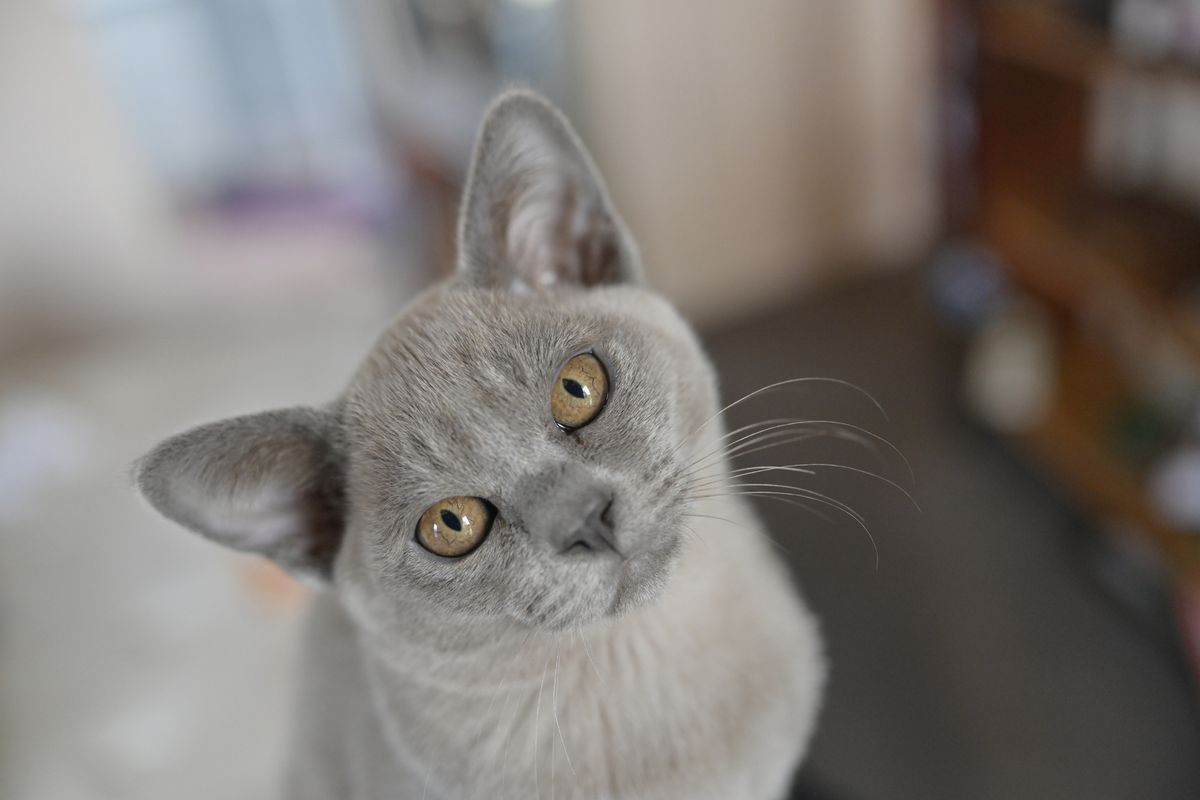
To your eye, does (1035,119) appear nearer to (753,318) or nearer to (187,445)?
(753,318)

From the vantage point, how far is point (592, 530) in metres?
0.64

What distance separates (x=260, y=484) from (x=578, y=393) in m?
0.26

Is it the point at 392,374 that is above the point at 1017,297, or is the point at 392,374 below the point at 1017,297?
above

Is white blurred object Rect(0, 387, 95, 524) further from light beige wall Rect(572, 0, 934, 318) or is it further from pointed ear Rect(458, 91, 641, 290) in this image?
light beige wall Rect(572, 0, 934, 318)

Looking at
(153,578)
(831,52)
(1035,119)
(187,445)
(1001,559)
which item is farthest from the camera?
(831,52)

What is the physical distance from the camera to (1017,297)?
2.18 m

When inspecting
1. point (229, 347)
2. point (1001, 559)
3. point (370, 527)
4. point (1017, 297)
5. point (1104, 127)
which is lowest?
point (1001, 559)

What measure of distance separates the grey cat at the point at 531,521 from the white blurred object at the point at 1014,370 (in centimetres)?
142

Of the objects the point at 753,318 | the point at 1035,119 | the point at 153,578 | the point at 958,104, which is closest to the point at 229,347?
the point at 153,578

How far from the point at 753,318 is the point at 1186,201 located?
4.10 ft

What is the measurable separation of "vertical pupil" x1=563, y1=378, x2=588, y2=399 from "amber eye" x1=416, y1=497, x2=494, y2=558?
4.2 inches

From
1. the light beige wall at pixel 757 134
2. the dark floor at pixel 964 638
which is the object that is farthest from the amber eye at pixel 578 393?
the light beige wall at pixel 757 134

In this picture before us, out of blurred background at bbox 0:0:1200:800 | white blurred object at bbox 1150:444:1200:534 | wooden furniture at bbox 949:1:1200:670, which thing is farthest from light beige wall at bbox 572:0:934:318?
white blurred object at bbox 1150:444:1200:534

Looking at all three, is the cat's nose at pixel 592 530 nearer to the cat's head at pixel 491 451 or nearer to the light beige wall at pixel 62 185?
the cat's head at pixel 491 451
